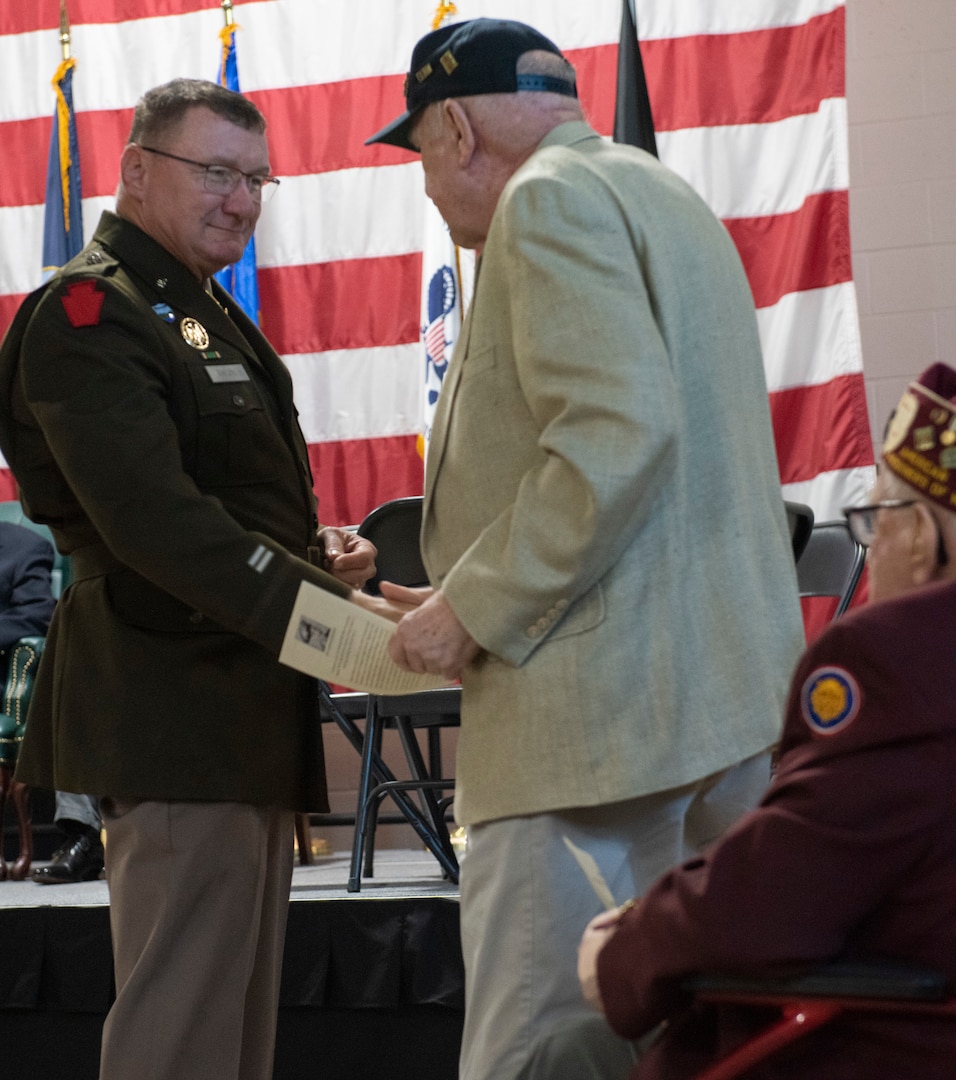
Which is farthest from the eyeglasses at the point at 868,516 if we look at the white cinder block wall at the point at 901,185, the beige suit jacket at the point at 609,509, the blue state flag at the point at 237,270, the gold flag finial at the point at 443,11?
the gold flag finial at the point at 443,11

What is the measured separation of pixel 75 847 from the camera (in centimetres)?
400

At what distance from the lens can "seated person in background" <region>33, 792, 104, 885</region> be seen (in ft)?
12.9

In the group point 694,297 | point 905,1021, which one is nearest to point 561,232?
point 694,297

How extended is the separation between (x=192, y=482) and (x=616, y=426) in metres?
0.66

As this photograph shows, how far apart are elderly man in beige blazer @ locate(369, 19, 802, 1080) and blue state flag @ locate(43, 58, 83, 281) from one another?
3998mm

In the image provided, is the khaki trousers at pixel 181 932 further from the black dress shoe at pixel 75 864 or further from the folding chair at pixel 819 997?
the black dress shoe at pixel 75 864

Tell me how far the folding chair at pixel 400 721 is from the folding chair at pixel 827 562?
38.4 inches

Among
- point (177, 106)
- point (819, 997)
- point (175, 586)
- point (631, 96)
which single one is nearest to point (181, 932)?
point (175, 586)

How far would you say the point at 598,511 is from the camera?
4.24 feet

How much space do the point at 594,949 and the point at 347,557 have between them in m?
A: 1.06

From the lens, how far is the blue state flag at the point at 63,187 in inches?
200

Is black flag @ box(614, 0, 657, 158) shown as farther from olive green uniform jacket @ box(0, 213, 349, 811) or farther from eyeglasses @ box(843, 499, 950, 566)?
eyeglasses @ box(843, 499, 950, 566)

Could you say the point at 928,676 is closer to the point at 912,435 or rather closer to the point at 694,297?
the point at 912,435

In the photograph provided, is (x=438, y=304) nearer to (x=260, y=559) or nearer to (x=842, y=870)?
(x=260, y=559)
